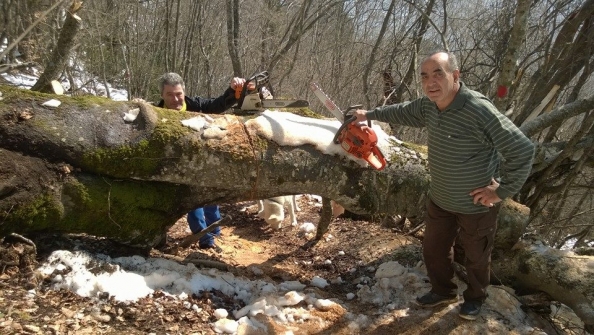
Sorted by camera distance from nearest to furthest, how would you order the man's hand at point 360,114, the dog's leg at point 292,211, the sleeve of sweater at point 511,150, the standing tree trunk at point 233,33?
the sleeve of sweater at point 511,150 < the man's hand at point 360,114 < the dog's leg at point 292,211 < the standing tree trunk at point 233,33

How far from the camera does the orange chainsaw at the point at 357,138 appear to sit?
306cm

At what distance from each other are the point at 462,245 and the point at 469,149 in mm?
769

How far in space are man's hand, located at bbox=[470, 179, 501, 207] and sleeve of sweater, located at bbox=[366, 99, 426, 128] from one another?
64cm

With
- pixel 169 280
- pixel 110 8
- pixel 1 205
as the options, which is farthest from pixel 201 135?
pixel 110 8

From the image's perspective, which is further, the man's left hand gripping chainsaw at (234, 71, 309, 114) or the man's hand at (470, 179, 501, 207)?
the man's left hand gripping chainsaw at (234, 71, 309, 114)

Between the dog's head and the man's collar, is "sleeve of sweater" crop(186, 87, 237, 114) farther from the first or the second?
the man's collar

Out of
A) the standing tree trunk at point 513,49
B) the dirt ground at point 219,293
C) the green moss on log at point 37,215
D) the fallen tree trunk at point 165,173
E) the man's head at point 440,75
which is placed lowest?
the dirt ground at point 219,293

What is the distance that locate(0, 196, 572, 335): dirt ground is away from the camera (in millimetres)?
2321

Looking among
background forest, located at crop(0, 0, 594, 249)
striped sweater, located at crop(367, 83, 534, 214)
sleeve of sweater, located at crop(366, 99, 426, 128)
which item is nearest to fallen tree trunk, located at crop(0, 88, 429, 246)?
sleeve of sweater, located at crop(366, 99, 426, 128)

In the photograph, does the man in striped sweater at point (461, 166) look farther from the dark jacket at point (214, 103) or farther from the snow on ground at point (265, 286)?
the dark jacket at point (214, 103)

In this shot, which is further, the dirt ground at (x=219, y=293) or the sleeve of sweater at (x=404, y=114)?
the sleeve of sweater at (x=404, y=114)

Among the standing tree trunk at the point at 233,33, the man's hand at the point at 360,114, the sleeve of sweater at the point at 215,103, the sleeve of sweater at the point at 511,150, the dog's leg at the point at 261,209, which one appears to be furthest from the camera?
the standing tree trunk at the point at 233,33

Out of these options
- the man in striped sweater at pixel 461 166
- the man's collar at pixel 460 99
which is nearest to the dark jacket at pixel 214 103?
the man in striped sweater at pixel 461 166

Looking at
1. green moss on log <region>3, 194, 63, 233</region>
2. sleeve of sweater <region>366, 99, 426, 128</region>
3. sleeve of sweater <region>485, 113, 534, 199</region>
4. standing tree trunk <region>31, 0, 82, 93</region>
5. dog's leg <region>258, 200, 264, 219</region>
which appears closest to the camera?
sleeve of sweater <region>485, 113, 534, 199</region>
